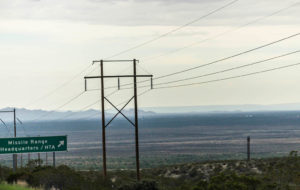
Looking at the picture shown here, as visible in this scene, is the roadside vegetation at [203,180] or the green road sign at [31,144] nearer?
the roadside vegetation at [203,180]

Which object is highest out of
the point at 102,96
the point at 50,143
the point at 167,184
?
the point at 102,96

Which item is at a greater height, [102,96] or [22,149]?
[102,96]

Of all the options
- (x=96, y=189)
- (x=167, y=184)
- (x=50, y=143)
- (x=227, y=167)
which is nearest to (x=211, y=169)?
(x=227, y=167)

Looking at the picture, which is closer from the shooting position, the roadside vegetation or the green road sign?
the roadside vegetation

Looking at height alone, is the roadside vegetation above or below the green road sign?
below

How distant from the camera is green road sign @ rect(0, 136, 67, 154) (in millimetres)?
49062

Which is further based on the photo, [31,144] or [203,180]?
[31,144]

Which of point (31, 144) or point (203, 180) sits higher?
point (31, 144)

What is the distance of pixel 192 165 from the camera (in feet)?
230

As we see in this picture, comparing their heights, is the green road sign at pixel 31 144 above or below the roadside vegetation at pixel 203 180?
above

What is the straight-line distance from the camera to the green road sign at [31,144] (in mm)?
49062

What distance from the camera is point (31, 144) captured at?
4988 centimetres

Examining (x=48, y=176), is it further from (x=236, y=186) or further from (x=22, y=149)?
(x=236, y=186)

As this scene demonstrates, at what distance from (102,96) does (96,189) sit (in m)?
8.42
